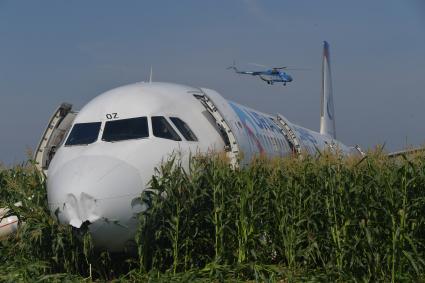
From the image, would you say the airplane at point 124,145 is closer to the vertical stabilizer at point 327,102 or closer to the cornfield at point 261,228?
the cornfield at point 261,228

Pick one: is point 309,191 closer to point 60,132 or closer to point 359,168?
point 359,168

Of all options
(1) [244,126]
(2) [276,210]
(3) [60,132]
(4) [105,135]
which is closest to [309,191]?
(2) [276,210]

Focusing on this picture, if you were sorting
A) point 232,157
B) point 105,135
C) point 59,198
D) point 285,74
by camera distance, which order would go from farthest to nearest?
point 285,74
point 232,157
point 105,135
point 59,198

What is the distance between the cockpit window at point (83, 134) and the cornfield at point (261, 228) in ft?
4.61

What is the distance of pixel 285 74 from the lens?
211 feet

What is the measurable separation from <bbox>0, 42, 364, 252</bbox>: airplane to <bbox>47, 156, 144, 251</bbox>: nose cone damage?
15 millimetres

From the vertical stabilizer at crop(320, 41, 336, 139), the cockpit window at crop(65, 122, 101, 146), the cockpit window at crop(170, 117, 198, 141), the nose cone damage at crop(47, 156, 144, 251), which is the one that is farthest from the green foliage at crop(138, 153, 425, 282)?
the vertical stabilizer at crop(320, 41, 336, 139)

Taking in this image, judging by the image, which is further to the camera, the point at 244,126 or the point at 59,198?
the point at 244,126

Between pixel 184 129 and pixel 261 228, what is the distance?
2.30 meters

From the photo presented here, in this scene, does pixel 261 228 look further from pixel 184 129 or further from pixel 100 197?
pixel 100 197

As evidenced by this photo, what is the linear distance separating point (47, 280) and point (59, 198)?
53.2 inches

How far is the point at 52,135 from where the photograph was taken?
1422 centimetres

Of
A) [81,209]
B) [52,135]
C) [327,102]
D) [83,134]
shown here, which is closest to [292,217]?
[81,209]

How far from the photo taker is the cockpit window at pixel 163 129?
11.4m
